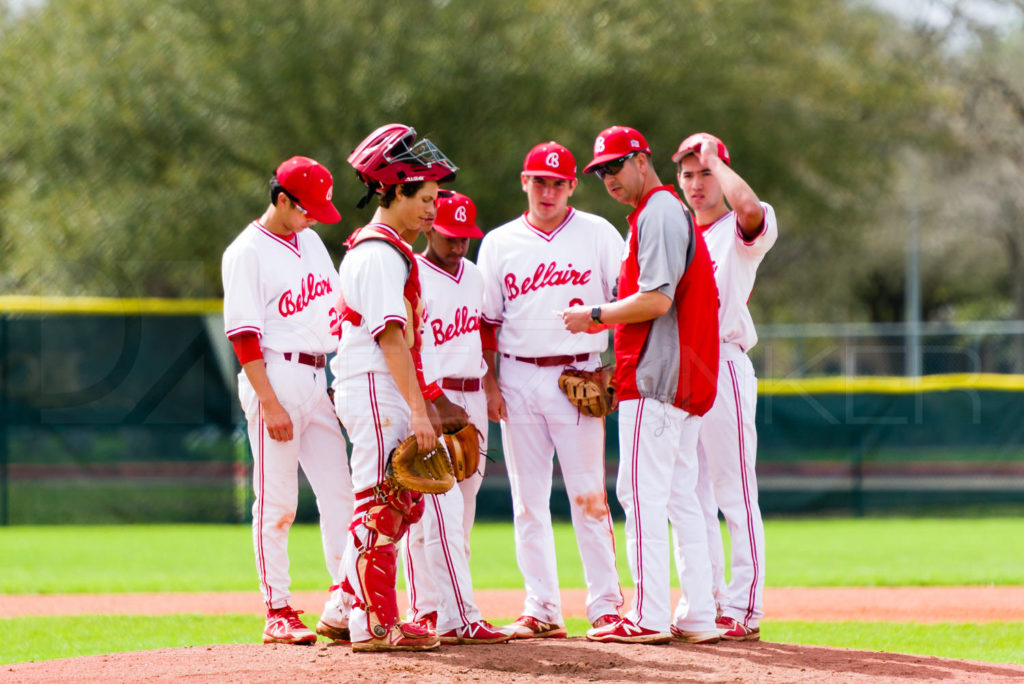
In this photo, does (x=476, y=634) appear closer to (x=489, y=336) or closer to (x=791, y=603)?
(x=489, y=336)

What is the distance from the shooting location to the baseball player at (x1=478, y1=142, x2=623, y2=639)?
17.9ft

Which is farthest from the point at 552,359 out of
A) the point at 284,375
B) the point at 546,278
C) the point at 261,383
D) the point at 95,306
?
the point at 95,306

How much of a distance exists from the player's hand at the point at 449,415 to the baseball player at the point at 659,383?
63cm

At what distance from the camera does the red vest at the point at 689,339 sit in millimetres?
4992

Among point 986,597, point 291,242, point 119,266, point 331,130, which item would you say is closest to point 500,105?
point 331,130

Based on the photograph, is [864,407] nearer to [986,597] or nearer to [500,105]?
[986,597]

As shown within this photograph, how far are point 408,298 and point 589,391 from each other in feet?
3.07

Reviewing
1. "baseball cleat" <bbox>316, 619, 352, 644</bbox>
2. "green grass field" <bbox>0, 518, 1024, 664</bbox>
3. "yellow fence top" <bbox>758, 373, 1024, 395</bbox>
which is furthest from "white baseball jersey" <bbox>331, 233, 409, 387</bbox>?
"yellow fence top" <bbox>758, 373, 1024, 395</bbox>

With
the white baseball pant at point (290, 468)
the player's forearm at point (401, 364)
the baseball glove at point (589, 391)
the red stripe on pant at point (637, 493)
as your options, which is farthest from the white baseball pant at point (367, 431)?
the red stripe on pant at point (637, 493)

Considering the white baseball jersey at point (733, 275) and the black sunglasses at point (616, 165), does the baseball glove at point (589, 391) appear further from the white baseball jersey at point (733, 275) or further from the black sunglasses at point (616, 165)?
the black sunglasses at point (616, 165)

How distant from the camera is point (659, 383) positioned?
4.97 meters

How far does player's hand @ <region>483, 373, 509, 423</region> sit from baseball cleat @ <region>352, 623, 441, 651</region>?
1.14 meters

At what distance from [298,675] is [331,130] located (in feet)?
47.8

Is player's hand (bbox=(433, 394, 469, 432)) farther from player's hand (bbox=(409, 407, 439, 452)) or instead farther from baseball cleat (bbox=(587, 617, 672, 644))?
baseball cleat (bbox=(587, 617, 672, 644))
